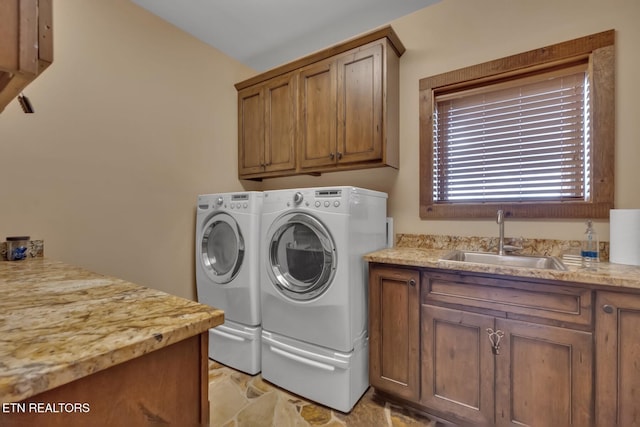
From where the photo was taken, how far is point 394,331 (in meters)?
1.71

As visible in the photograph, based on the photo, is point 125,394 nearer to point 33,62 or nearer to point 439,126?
point 33,62

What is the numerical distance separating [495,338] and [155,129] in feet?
8.86

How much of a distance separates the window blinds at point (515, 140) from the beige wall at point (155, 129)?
17 centimetres

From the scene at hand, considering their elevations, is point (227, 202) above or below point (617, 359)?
above

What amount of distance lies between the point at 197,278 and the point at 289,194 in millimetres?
1199

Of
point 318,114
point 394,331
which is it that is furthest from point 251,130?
point 394,331

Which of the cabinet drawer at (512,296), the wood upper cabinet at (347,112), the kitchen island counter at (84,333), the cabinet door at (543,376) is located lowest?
the cabinet door at (543,376)

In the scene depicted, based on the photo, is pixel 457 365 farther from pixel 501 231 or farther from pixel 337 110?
pixel 337 110

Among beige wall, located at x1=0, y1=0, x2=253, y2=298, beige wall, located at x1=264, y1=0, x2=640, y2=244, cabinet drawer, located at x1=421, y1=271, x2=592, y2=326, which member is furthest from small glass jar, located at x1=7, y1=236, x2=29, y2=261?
cabinet drawer, located at x1=421, y1=271, x2=592, y2=326

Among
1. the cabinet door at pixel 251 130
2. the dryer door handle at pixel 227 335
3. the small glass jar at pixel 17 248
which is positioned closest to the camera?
the small glass jar at pixel 17 248

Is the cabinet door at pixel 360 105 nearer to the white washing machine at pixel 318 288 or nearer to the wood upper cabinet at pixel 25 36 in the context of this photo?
the white washing machine at pixel 318 288

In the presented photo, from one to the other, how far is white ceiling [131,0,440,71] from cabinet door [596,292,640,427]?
2212 mm

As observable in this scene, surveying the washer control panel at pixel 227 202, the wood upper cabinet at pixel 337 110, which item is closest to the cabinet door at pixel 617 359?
the wood upper cabinet at pixel 337 110

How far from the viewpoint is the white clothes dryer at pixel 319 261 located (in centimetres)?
170
